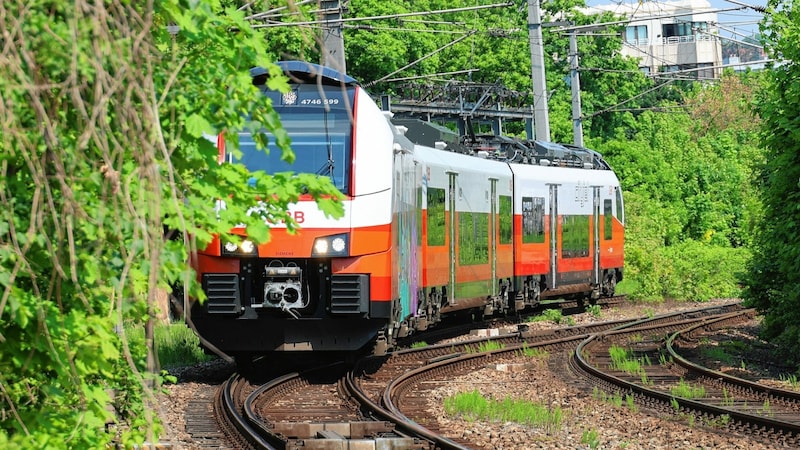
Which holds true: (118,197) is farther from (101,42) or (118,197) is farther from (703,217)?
(703,217)

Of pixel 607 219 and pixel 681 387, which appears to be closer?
pixel 681 387

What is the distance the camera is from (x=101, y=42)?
458 cm

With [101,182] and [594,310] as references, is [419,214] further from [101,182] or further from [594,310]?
[101,182]

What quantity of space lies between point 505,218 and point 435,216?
5169 mm

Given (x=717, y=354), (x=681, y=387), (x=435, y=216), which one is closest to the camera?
(x=681, y=387)

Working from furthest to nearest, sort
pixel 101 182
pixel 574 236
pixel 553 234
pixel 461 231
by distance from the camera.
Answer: pixel 574 236, pixel 553 234, pixel 461 231, pixel 101 182

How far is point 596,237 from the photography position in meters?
30.4

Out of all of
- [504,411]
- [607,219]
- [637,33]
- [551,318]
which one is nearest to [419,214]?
[504,411]

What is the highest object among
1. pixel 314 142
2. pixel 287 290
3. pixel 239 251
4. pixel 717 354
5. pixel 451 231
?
pixel 314 142

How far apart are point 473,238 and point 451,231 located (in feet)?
4.81

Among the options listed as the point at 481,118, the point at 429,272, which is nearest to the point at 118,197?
the point at 429,272

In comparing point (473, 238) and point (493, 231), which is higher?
point (493, 231)

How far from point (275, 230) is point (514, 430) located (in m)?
3.83

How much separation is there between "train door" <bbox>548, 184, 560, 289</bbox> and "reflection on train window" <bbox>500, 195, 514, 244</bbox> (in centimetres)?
240
